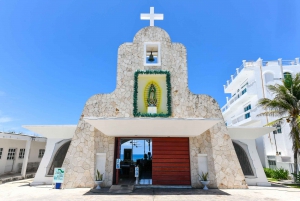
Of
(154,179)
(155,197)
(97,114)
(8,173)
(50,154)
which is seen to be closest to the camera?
(155,197)

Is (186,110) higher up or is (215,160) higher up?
(186,110)

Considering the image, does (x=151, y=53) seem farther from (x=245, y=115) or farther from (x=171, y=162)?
(x=245, y=115)

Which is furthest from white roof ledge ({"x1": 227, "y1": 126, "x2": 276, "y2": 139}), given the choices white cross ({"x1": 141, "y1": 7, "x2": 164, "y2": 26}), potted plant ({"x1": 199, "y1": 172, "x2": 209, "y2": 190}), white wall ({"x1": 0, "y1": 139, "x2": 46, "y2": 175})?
white wall ({"x1": 0, "y1": 139, "x2": 46, "y2": 175})

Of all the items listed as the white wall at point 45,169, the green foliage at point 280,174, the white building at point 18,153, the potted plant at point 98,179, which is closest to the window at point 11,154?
the white building at point 18,153

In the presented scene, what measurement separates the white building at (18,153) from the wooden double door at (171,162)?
10298 millimetres

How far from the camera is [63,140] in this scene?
12016 mm

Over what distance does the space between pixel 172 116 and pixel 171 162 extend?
8.96 feet

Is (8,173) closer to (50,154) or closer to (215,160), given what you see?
(50,154)

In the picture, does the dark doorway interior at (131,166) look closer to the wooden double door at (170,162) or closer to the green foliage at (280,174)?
the wooden double door at (170,162)

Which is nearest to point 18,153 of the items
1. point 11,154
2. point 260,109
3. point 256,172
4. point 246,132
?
point 11,154

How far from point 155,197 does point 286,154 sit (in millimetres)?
15056

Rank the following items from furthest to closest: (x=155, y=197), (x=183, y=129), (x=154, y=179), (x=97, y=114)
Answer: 1. (x=97, y=114)
2. (x=154, y=179)
3. (x=183, y=129)
4. (x=155, y=197)

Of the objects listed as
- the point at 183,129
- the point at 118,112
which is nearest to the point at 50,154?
the point at 118,112

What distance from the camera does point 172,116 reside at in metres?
10.9
